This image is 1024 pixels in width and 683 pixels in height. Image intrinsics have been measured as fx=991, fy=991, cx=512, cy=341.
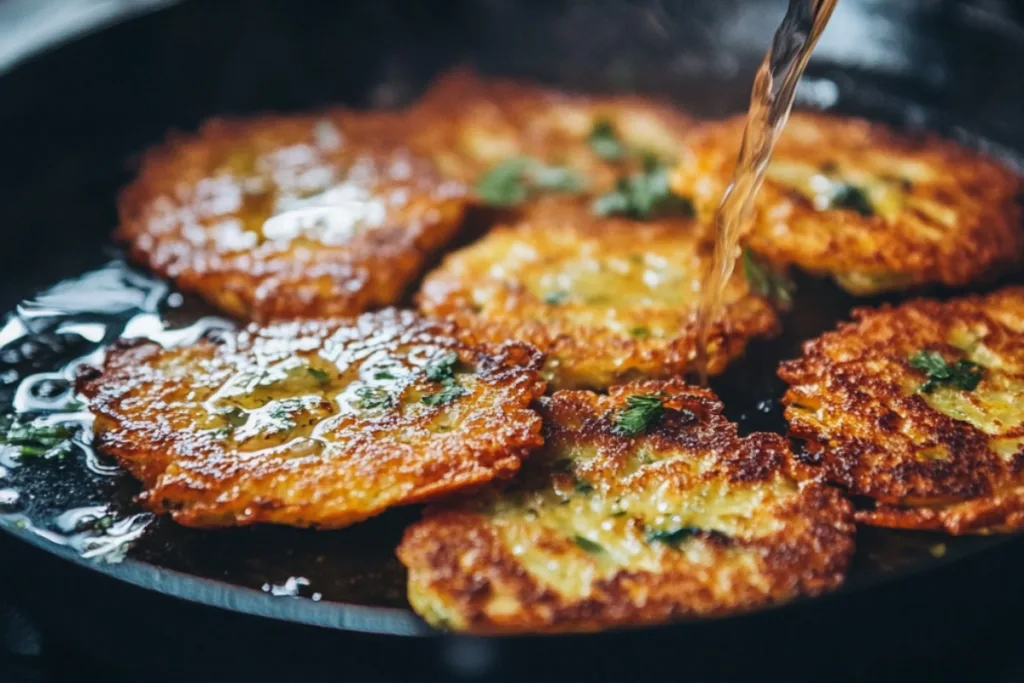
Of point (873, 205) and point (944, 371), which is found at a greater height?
point (873, 205)

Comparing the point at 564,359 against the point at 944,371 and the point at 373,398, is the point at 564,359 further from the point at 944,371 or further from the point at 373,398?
the point at 944,371

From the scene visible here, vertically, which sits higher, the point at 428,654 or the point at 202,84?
the point at 202,84

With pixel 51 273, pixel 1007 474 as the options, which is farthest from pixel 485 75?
pixel 1007 474

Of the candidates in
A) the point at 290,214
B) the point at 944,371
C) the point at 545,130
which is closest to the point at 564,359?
Answer: the point at 944,371

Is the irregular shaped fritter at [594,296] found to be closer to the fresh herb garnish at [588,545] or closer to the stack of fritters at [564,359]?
the stack of fritters at [564,359]

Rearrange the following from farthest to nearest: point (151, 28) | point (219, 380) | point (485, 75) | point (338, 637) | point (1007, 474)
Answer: point (485, 75) → point (151, 28) → point (219, 380) → point (1007, 474) → point (338, 637)

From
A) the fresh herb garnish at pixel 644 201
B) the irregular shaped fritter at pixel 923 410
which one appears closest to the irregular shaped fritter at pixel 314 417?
the irregular shaped fritter at pixel 923 410

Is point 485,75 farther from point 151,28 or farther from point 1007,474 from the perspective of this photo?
point 1007,474

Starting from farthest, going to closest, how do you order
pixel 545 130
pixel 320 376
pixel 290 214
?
1. pixel 545 130
2. pixel 290 214
3. pixel 320 376
